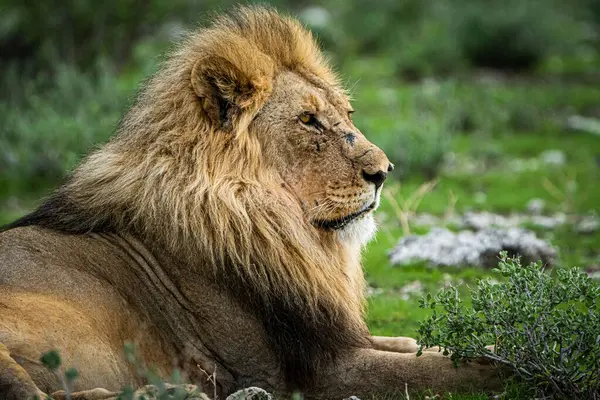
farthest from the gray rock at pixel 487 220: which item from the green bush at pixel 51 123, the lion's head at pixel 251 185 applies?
the lion's head at pixel 251 185

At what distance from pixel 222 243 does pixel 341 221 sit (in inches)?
24.7

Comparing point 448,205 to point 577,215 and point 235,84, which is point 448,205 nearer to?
point 577,215

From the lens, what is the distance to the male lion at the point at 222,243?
444 cm

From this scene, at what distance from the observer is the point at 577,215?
404 inches

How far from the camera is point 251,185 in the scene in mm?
4715

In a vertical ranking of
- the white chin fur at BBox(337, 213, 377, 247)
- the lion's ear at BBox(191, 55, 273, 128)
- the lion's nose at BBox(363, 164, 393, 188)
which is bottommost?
the white chin fur at BBox(337, 213, 377, 247)

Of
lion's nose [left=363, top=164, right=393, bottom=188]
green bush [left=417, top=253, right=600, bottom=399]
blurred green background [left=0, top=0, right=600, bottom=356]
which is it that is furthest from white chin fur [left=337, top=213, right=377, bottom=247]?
blurred green background [left=0, top=0, right=600, bottom=356]

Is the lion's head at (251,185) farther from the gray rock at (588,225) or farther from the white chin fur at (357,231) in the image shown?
the gray rock at (588,225)

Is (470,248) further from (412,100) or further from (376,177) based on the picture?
(412,100)

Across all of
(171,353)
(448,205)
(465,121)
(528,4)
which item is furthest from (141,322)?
(528,4)

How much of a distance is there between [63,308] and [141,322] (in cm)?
41

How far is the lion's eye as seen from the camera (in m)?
4.95

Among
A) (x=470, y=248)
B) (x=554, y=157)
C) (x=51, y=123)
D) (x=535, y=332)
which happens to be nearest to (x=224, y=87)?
(x=535, y=332)

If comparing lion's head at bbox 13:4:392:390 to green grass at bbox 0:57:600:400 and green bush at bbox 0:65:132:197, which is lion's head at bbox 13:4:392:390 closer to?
green grass at bbox 0:57:600:400
